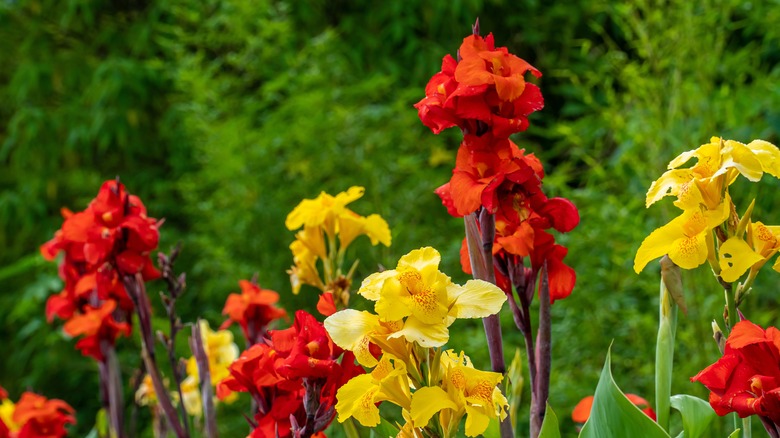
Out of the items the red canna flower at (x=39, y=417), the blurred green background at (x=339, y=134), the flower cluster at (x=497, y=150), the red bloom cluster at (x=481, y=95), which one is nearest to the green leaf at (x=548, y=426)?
the flower cluster at (x=497, y=150)

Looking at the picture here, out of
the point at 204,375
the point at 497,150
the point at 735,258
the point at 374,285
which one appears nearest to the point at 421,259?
the point at 374,285

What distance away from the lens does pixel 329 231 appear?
1.15m

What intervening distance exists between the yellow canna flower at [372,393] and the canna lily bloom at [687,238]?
0.75 feet

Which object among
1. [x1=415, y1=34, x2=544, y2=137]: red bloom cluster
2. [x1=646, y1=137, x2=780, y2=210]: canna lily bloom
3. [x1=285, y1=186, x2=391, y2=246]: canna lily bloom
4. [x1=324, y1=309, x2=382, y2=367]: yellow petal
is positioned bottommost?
[x1=285, y1=186, x2=391, y2=246]: canna lily bloom

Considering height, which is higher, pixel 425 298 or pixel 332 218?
pixel 425 298

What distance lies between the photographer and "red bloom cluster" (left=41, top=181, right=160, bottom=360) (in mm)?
1184

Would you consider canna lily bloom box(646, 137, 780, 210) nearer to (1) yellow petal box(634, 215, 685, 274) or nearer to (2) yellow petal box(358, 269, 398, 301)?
(1) yellow petal box(634, 215, 685, 274)

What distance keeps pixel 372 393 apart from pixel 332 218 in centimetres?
44

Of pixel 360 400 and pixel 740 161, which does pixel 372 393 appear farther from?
pixel 740 161

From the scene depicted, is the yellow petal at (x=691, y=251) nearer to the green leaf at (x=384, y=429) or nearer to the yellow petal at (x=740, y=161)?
the yellow petal at (x=740, y=161)

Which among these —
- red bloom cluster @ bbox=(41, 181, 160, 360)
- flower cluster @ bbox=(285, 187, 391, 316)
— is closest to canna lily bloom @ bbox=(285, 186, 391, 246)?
flower cluster @ bbox=(285, 187, 391, 316)

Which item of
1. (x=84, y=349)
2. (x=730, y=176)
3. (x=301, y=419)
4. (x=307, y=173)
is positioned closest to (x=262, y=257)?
(x=307, y=173)

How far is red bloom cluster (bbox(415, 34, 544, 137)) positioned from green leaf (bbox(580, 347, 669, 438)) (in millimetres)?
221

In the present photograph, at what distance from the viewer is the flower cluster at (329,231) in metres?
1.14
